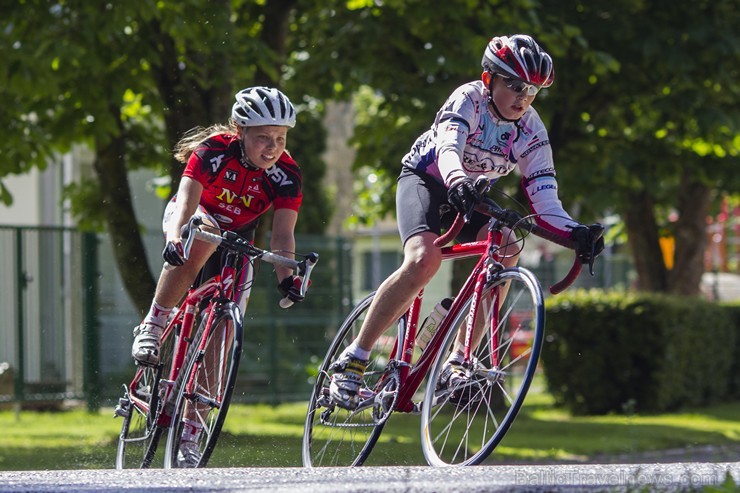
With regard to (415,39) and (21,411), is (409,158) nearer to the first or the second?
(415,39)

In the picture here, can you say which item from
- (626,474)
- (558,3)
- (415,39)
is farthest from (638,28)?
(626,474)

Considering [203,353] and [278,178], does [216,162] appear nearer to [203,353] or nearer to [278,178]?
[278,178]

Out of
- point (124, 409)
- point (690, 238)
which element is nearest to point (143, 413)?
point (124, 409)

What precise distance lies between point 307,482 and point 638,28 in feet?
36.2

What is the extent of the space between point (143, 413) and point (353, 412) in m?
1.46

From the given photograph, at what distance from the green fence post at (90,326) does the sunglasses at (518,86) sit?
41.1 ft

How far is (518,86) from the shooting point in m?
6.29

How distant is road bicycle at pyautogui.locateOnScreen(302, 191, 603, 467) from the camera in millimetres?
5889

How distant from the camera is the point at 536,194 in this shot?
633cm

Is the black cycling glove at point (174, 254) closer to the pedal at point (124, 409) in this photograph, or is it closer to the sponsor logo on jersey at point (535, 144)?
the pedal at point (124, 409)

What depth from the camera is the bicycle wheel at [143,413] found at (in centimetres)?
734

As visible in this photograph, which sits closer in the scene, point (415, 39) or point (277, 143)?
point (277, 143)

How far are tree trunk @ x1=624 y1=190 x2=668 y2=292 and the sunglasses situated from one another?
46.5 feet

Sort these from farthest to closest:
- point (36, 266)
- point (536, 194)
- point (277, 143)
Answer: point (36, 266)
point (277, 143)
point (536, 194)
